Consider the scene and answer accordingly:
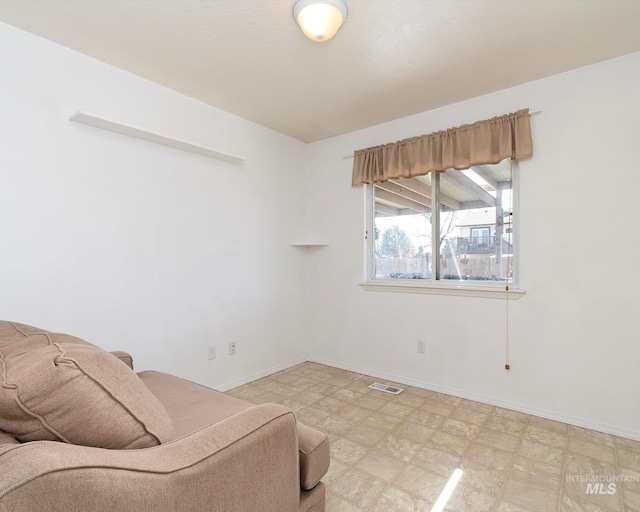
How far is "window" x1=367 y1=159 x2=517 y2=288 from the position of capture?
2.76m

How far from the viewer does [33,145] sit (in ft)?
6.61

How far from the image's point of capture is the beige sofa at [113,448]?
0.63 m

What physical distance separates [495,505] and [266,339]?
228 centimetres

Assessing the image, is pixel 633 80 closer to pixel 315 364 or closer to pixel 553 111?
pixel 553 111

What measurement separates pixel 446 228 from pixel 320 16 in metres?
2.00

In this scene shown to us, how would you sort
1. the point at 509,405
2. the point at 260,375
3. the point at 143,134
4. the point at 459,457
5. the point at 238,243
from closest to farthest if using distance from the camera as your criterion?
the point at 459,457
the point at 143,134
the point at 509,405
the point at 238,243
the point at 260,375

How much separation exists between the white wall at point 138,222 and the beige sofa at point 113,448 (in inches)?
44.7

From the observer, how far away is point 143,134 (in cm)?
240

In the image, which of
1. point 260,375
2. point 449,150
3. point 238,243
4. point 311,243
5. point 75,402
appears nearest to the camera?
point 75,402

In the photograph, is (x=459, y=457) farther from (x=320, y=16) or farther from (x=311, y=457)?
(x=320, y=16)

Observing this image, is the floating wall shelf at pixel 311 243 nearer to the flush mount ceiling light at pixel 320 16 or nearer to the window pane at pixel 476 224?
the window pane at pixel 476 224

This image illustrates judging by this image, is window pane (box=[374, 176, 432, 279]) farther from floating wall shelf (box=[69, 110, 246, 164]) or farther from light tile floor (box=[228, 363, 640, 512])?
floating wall shelf (box=[69, 110, 246, 164])

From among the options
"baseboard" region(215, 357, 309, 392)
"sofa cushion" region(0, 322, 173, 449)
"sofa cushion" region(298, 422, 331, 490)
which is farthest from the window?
"sofa cushion" region(0, 322, 173, 449)

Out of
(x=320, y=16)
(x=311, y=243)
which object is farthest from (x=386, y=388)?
(x=320, y=16)
